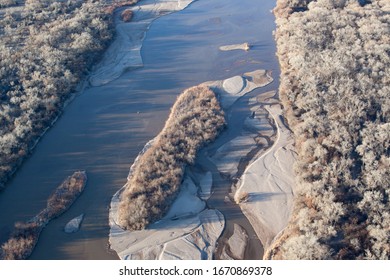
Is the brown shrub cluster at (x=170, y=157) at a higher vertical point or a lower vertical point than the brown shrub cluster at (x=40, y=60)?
lower

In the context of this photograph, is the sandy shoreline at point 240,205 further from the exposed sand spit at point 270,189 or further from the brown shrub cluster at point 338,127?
the brown shrub cluster at point 338,127

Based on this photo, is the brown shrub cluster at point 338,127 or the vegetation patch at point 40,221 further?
the vegetation patch at point 40,221

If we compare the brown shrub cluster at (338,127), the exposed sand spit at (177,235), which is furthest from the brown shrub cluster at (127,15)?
the exposed sand spit at (177,235)

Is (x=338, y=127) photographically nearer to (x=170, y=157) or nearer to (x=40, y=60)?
(x=170, y=157)

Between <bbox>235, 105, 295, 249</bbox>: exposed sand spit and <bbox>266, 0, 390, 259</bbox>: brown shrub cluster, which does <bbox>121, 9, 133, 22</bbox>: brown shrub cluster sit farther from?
<bbox>235, 105, 295, 249</bbox>: exposed sand spit

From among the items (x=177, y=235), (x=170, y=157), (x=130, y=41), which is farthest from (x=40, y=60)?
(x=177, y=235)

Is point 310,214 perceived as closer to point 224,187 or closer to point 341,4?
point 224,187

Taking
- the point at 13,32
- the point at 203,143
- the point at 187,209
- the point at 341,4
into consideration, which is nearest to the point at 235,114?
the point at 203,143

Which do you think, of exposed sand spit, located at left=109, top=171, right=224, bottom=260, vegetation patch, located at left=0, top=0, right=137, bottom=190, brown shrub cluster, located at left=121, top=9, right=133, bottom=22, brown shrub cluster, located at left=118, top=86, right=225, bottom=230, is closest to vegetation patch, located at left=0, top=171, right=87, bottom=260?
exposed sand spit, located at left=109, top=171, right=224, bottom=260
